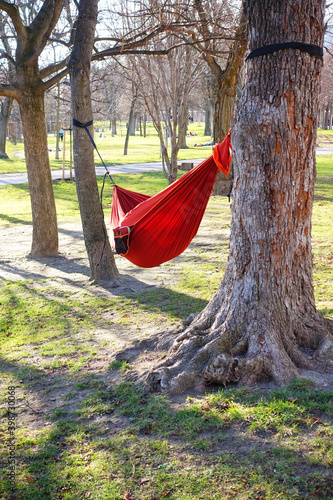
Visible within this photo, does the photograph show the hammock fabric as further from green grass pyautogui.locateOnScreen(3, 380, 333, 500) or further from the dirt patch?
green grass pyautogui.locateOnScreen(3, 380, 333, 500)

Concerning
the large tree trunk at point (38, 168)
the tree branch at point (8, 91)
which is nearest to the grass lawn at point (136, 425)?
the large tree trunk at point (38, 168)

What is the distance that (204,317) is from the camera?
3.03 metres

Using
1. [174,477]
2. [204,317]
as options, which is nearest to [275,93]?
[204,317]

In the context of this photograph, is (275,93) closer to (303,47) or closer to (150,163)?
(303,47)

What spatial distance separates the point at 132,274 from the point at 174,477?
365 centimetres

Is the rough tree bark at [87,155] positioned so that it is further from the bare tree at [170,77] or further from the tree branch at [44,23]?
the bare tree at [170,77]

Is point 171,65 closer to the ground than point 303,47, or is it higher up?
higher up

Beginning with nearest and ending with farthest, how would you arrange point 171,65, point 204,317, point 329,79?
point 204,317, point 171,65, point 329,79

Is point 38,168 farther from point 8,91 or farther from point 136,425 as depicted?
point 136,425

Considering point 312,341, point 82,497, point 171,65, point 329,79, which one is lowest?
point 82,497

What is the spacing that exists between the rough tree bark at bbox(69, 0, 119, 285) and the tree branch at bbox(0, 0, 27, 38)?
157cm

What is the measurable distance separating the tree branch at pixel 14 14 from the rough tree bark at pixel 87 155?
157cm

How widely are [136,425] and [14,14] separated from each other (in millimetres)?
5536

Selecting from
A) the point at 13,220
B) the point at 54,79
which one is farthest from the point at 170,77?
the point at 13,220
